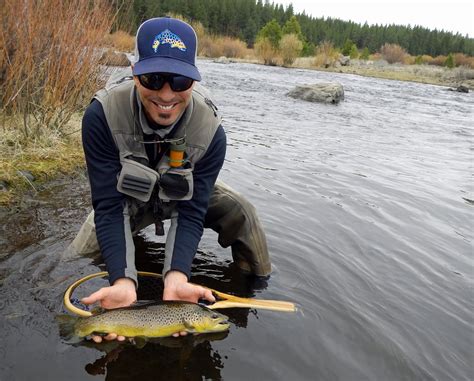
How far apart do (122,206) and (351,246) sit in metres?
2.79

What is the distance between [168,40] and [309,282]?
2459 mm

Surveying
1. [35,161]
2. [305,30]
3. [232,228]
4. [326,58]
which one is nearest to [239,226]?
[232,228]

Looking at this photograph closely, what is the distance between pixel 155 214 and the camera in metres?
3.52

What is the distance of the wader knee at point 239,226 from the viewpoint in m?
3.89

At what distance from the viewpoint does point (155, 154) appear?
3295 mm

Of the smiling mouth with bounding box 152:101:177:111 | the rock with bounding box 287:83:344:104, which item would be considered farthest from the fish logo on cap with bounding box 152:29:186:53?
the rock with bounding box 287:83:344:104

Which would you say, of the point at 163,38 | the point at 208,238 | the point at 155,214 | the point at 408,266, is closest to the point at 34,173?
the point at 208,238

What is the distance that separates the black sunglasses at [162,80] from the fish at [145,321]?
50.8 inches

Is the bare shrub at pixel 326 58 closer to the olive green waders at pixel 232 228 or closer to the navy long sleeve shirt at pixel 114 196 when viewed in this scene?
the olive green waders at pixel 232 228

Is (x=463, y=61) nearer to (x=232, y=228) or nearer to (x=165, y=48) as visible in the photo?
(x=232, y=228)

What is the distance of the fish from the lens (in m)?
2.72

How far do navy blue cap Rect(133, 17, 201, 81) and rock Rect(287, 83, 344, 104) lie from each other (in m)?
16.2

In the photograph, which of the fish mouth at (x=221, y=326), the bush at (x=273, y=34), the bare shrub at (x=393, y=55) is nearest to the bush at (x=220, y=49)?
the bush at (x=273, y=34)

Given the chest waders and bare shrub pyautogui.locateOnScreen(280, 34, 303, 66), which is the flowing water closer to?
the chest waders
